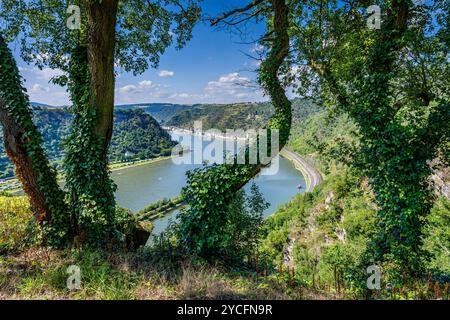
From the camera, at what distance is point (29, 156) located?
4.86 m

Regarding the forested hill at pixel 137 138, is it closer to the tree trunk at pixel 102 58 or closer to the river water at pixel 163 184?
the river water at pixel 163 184

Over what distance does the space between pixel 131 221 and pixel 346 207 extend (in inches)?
1101

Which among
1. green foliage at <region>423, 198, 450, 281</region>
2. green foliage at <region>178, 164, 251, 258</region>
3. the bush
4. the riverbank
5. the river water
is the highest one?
green foliage at <region>178, 164, 251, 258</region>

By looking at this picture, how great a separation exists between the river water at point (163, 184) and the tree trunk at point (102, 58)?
105 ft

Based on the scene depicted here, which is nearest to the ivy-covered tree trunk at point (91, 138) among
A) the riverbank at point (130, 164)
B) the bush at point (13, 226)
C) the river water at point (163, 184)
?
the bush at point (13, 226)

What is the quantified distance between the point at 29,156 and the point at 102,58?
7.72 ft

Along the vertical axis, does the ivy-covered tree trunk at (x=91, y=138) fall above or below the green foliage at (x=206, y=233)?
above

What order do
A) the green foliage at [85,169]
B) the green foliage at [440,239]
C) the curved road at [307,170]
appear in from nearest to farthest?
the green foliage at [85,169]
the green foliage at [440,239]
the curved road at [307,170]

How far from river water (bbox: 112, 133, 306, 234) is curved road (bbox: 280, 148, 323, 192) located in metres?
1.54

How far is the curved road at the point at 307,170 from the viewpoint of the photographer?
58206 mm

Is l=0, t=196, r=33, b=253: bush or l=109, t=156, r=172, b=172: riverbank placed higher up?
l=0, t=196, r=33, b=253: bush

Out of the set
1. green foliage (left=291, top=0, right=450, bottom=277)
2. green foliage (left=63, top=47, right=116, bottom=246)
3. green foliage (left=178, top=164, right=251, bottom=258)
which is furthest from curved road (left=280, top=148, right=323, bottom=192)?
green foliage (left=63, top=47, right=116, bottom=246)

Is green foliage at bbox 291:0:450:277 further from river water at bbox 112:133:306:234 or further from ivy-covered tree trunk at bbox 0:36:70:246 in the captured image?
river water at bbox 112:133:306:234

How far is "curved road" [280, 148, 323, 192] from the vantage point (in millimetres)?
58206
